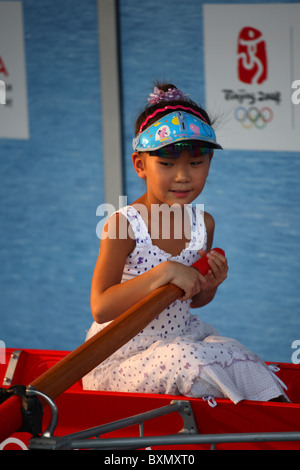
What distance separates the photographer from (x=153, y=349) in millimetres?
1443

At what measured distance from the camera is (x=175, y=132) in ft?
4.66

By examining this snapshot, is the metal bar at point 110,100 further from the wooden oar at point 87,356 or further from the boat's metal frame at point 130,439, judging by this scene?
the boat's metal frame at point 130,439

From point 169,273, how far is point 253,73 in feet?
3.93

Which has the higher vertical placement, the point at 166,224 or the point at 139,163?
the point at 139,163

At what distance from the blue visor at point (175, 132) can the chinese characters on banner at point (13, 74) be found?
133cm

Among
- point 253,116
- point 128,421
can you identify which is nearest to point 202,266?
point 128,421

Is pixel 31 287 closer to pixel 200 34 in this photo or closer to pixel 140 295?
pixel 200 34

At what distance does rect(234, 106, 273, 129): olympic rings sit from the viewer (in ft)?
7.79

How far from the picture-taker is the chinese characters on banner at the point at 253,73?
2299 millimetres

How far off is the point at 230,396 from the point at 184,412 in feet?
0.28

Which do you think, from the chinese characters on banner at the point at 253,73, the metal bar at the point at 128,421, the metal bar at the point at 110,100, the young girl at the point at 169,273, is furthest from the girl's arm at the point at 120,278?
the metal bar at the point at 110,100

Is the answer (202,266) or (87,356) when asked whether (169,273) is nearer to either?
(202,266)

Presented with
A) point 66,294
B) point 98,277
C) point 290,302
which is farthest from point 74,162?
point 98,277
